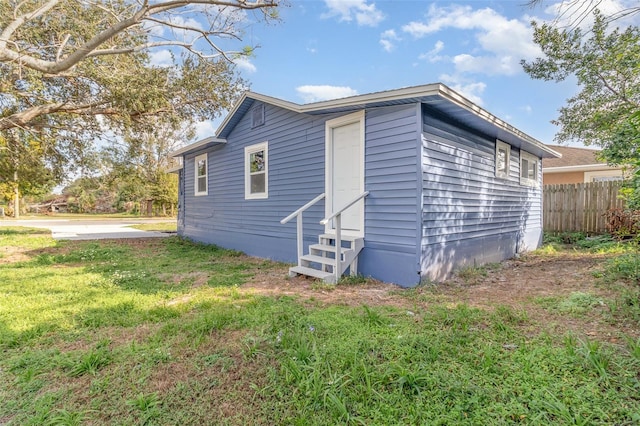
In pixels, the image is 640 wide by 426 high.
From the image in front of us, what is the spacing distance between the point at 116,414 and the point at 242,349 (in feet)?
3.10

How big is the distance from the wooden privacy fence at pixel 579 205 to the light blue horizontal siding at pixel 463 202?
3.20 meters

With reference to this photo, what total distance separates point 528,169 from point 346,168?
6061mm

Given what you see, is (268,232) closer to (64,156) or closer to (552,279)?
(552,279)

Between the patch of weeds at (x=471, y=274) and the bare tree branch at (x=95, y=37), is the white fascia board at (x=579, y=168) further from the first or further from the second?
the bare tree branch at (x=95, y=37)

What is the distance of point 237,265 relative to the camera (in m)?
6.88

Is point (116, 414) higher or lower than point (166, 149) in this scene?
lower

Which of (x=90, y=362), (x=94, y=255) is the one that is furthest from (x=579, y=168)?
(x=94, y=255)

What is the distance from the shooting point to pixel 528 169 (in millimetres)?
8898

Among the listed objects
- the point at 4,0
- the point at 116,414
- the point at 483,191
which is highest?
the point at 4,0

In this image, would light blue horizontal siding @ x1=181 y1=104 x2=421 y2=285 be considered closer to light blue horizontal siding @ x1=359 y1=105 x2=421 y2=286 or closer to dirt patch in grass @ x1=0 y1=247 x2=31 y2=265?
light blue horizontal siding @ x1=359 y1=105 x2=421 y2=286

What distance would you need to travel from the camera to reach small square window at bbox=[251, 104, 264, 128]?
769 cm

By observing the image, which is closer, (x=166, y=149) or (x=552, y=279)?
(x=552, y=279)

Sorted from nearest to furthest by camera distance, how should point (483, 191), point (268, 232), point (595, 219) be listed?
point (483, 191)
point (268, 232)
point (595, 219)

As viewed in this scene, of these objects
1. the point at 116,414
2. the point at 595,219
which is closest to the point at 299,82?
the point at 595,219
